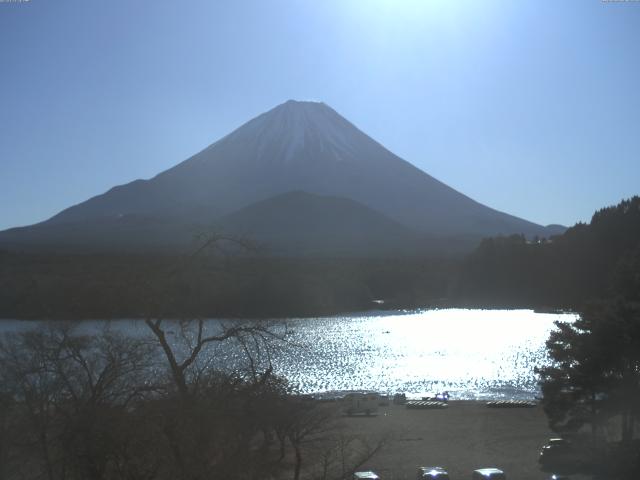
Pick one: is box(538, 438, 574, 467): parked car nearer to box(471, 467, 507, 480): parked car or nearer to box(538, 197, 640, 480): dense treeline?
box(538, 197, 640, 480): dense treeline

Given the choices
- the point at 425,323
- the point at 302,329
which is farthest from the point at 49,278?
the point at 425,323

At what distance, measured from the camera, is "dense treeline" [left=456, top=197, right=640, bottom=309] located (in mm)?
36438

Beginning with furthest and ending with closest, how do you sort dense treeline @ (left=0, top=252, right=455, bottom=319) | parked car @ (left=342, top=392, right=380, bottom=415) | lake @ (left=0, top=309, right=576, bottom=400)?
1. lake @ (left=0, top=309, right=576, bottom=400)
2. parked car @ (left=342, top=392, right=380, bottom=415)
3. dense treeline @ (left=0, top=252, right=455, bottom=319)

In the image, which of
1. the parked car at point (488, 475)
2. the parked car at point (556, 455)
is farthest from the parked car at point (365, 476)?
the parked car at point (556, 455)

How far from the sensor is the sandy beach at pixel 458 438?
10.5 metres

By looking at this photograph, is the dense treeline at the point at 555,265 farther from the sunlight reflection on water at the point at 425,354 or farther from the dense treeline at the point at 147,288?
the dense treeline at the point at 147,288

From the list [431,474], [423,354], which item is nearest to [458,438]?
[431,474]

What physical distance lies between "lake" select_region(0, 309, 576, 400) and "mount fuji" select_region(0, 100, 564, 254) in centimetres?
1615

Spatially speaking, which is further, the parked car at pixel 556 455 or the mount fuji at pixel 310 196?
the mount fuji at pixel 310 196

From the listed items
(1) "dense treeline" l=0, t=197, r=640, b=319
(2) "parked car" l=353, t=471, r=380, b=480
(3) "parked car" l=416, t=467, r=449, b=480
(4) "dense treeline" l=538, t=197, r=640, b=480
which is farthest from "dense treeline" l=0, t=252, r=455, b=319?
(4) "dense treeline" l=538, t=197, r=640, b=480

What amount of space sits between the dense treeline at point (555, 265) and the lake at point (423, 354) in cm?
143

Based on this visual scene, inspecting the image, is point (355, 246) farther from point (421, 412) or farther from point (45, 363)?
point (45, 363)

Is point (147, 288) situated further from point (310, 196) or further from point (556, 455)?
point (310, 196)

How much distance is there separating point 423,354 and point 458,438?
17086mm
